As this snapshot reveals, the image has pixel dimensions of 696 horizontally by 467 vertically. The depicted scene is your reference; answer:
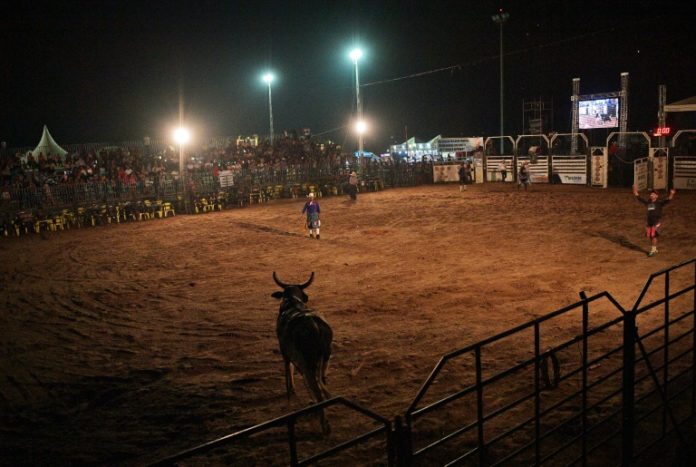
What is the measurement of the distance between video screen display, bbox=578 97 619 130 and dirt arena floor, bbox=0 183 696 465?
15.5m

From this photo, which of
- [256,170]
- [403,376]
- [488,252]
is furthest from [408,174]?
[403,376]

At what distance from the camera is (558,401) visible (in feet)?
21.9

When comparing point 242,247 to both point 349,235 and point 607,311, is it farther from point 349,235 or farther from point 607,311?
point 607,311

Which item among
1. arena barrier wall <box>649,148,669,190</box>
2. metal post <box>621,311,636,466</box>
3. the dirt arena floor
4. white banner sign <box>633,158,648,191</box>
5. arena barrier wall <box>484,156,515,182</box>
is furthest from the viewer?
arena barrier wall <box>484,156,515,182</box>

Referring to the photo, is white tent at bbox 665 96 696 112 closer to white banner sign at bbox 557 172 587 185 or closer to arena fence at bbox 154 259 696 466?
white banner sign at bbox 557 172 587 185

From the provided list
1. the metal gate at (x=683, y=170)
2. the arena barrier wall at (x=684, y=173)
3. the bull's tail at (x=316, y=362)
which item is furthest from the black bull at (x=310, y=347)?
the arena barrier wall at (x=684, y=173)

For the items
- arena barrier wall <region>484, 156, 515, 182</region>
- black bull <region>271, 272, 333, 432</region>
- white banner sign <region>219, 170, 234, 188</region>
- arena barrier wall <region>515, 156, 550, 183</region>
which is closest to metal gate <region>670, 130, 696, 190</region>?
arena barrier wall <region>515, 156, 550, 183</region>

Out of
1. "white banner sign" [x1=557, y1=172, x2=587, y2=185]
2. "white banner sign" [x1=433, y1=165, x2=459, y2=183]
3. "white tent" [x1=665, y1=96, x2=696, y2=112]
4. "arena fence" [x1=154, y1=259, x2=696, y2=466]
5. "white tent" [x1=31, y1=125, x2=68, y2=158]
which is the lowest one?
"arena fence" [x1=154, y1=259, x2=696, y2=466]

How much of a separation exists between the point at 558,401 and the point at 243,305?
626 cm

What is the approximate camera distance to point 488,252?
15.0 meters

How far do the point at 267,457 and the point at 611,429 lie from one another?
344cm

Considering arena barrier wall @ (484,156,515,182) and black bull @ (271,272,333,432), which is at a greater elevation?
arena barrier wall @ (484,156,515,182)

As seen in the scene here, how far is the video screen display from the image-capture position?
36469 millimetres

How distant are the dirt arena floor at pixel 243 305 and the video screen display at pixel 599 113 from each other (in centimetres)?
1549
